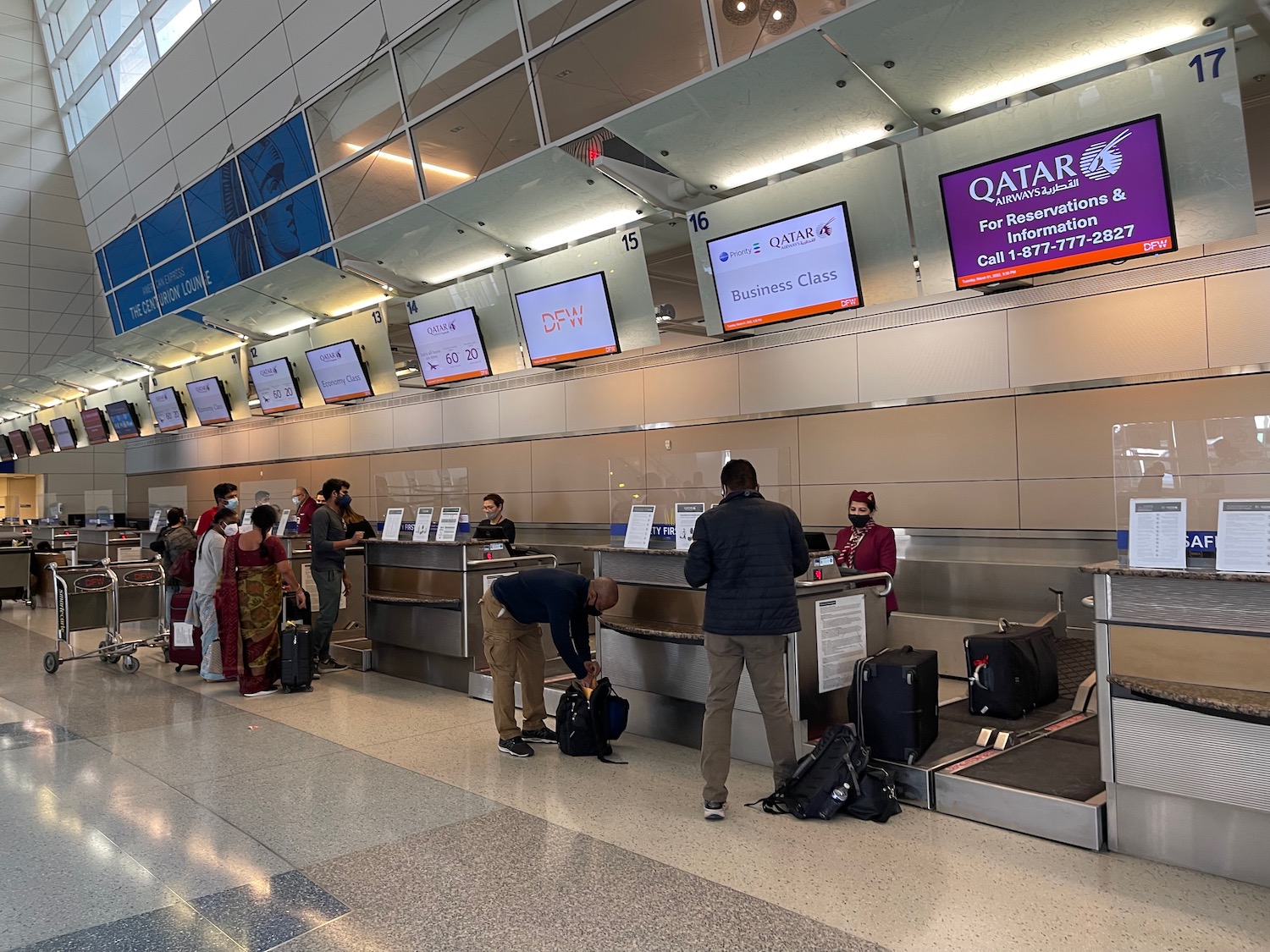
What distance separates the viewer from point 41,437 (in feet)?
69.4

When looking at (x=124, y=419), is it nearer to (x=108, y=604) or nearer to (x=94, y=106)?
(x=94, y=106)

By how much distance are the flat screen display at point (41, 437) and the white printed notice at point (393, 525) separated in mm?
15854

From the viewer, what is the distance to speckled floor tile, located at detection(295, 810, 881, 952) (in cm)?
298

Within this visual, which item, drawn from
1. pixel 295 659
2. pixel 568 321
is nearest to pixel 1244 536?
pixel 568 321

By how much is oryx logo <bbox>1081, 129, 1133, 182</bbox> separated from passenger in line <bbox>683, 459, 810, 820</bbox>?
2.49 metres

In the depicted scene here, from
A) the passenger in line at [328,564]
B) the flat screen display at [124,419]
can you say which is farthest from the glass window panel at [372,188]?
the flat screen display at [124,419]

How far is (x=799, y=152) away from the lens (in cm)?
614

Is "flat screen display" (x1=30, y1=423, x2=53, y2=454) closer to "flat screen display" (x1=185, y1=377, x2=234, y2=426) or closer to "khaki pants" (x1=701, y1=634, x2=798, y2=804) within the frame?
"flat screen display" (x1=185, y1=377, x2=234, y2=426)

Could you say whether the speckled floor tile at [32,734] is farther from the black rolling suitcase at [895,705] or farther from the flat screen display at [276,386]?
the flat screen display at [276,386]

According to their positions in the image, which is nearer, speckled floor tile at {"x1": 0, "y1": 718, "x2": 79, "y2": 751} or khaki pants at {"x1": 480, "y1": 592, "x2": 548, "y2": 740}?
khaki pants at {"x1": 480, "y1": 592, "x2": 548, "y2": 740}

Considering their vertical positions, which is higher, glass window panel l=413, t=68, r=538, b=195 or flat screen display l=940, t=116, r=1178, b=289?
glass window panel l=413, t=68, r=538, b=195

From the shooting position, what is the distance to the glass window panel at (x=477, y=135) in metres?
7.13

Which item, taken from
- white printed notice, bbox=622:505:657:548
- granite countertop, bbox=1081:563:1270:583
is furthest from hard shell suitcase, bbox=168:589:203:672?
granite countertop, bbox=1081:563:1270:583

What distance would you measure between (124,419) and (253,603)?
1176cm
